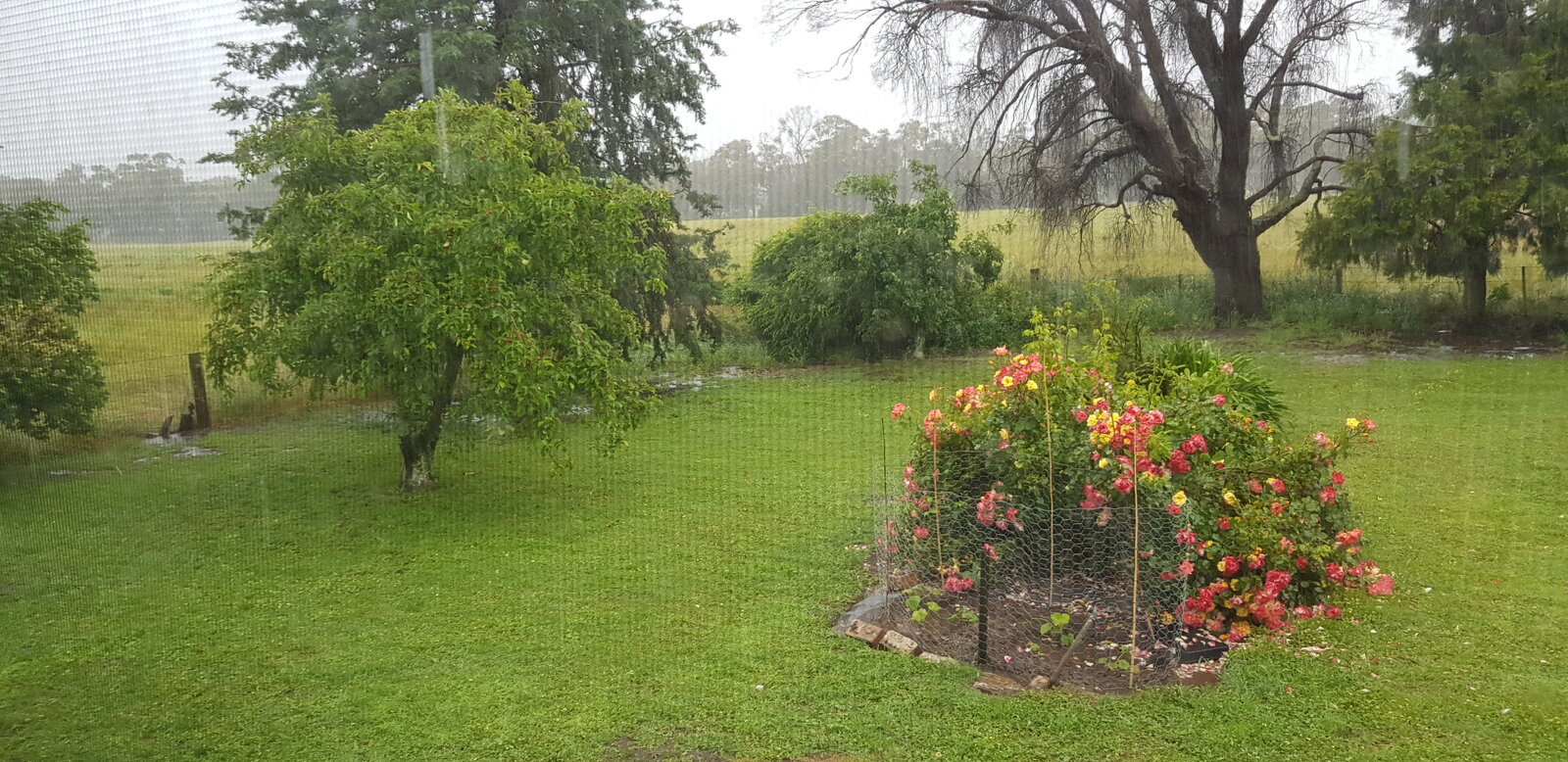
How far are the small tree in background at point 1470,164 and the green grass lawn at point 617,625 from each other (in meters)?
3.41

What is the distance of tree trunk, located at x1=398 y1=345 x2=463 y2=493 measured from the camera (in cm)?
501

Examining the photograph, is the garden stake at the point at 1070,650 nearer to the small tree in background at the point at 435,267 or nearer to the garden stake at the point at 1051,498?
the garden stake at the point at 1051,498

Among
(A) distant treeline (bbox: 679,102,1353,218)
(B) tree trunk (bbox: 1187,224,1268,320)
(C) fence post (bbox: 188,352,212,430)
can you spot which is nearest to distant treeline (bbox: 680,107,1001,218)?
(A) distant treeline (bbox: 679,102,1353,218)

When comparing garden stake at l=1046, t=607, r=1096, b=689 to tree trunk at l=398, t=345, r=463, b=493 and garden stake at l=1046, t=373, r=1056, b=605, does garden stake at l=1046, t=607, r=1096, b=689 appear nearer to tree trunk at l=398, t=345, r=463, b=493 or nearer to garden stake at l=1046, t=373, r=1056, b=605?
garden stake at l=1046, t=373, r=1056, b=605

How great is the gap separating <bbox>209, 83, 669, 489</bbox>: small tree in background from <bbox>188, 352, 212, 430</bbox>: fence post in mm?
1764

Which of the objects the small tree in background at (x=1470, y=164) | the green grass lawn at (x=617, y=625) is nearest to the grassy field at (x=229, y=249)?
the green grass lawn at (x=617, y=625)

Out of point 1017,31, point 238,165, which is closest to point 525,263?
point 238,165

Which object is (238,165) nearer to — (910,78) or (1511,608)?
(1511,608)

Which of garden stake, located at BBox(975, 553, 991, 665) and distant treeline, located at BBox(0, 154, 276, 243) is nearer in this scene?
garden stake, located at BBox(975, 553, 991, 665)

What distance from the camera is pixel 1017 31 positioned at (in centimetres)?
997

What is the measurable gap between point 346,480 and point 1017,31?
7.25 m

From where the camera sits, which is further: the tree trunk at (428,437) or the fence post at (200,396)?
the fence post at (200,396)

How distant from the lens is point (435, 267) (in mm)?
4535

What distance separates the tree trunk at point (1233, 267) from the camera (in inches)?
430
